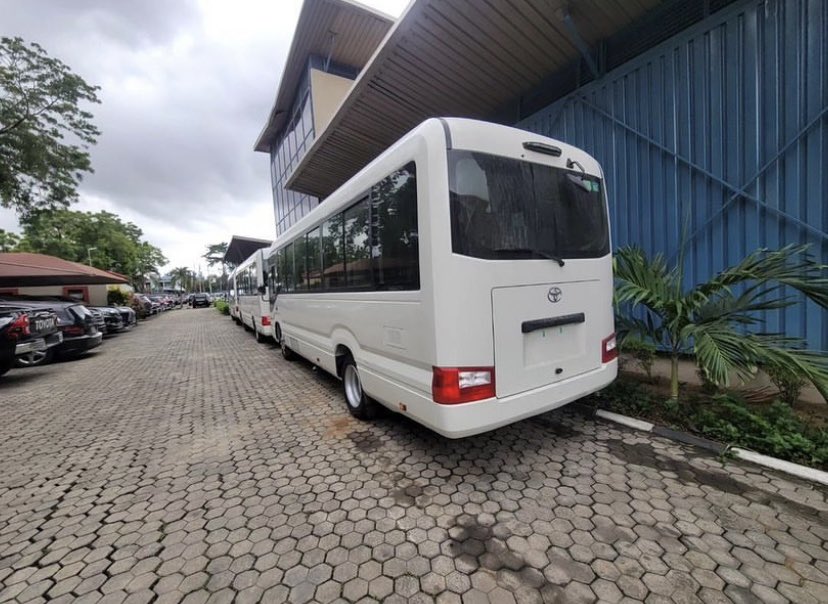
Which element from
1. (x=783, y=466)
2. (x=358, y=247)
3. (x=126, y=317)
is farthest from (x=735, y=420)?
(x=126, y=317)

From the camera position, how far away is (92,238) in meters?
28.6

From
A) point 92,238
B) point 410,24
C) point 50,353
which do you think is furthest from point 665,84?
point 92,238

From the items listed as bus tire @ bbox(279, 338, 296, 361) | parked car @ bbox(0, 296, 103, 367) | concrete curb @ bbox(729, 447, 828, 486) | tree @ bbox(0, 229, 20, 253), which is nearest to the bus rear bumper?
concrete curb @ bbox(729, 447, 828, 486)

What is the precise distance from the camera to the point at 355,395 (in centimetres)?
418

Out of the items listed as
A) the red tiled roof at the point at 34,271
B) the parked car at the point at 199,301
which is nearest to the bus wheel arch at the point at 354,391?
the red tiled roof at the point at 34,271

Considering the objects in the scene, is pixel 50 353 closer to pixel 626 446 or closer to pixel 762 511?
pixel 626 446

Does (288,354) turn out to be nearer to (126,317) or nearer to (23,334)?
(23,334)

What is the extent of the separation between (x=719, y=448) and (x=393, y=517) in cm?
272

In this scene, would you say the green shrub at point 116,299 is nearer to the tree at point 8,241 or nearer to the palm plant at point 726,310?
the tree at point 8,241

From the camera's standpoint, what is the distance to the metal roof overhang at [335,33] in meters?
11.4

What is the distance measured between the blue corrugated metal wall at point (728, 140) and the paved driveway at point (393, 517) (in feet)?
9.92

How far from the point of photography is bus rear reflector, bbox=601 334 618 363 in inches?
132

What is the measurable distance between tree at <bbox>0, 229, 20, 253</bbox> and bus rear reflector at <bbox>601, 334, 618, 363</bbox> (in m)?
39.5

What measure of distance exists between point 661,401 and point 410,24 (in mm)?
5966
